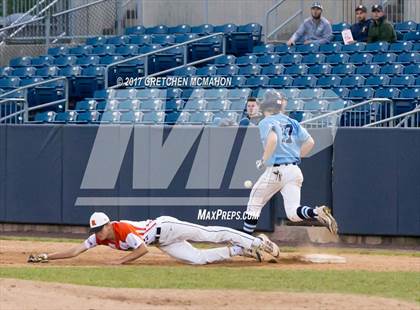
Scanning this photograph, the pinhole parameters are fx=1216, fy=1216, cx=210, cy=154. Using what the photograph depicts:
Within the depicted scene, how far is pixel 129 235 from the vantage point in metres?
13.7

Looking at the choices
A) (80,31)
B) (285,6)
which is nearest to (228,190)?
(285,6)

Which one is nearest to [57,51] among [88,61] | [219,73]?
[88,61]

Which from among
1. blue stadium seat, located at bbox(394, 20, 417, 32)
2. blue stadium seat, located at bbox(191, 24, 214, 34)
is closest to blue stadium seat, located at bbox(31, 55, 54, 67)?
blue stadium seat, located at bbox(191, 24, 214, 34)

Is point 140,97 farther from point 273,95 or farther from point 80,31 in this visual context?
point 273,95

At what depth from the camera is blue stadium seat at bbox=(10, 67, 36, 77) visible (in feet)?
84.1

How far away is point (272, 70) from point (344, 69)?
1575mm

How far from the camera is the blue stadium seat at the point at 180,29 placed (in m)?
26.1

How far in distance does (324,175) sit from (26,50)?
11993 millimetres

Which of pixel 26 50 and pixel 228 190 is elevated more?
pixel 26 50

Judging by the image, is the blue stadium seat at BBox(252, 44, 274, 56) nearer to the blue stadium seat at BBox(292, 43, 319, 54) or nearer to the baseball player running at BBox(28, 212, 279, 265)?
the blue stadium seat at BBox(292, 43, 319, 54)

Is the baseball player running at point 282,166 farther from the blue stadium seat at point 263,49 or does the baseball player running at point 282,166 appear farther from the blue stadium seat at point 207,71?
the blue stadium seat at point 263,49

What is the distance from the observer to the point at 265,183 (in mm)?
14633

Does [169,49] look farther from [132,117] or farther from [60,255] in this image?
[60,255]

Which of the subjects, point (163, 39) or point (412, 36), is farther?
point (163, 39)
